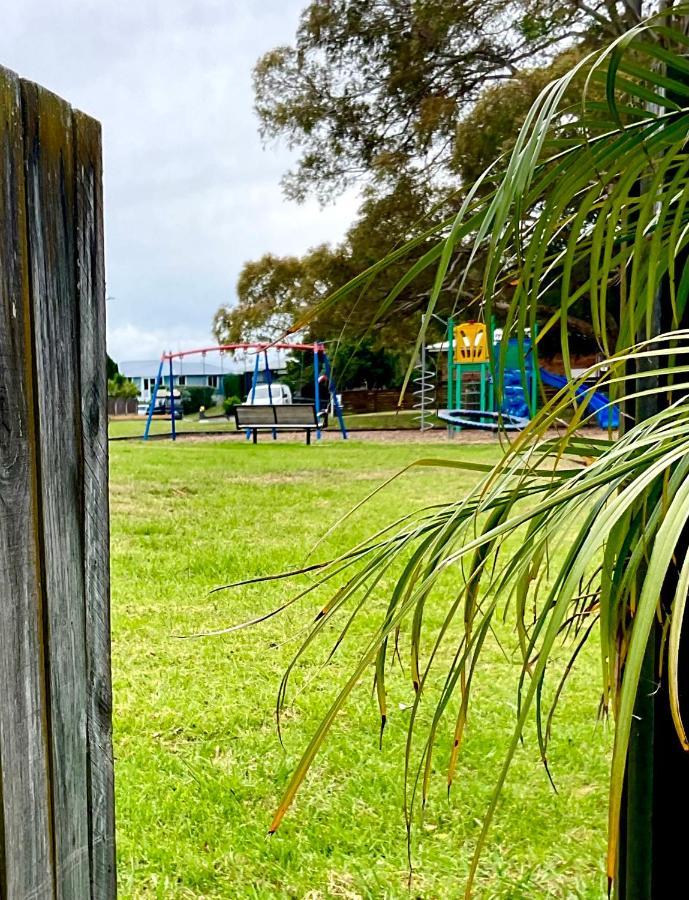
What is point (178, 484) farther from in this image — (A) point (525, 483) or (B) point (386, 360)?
(B) point (386, 360)

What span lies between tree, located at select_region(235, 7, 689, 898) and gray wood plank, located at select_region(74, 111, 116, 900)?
29cm

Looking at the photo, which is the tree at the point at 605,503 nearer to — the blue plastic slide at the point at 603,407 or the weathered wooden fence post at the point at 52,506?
the blue plastic slide at the point at 603,407

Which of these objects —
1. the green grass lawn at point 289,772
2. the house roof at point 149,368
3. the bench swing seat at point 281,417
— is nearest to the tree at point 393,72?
the bench swing seat at point 281,417

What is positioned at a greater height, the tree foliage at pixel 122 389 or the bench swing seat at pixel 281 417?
the tree foliage at pixel 122 389

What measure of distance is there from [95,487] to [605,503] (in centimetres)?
54

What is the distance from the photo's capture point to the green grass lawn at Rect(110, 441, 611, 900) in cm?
123

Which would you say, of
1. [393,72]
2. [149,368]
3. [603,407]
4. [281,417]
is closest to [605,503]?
[603,407]

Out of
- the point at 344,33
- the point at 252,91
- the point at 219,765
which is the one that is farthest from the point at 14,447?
the point at 252,91

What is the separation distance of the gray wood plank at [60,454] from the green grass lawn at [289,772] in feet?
0.90

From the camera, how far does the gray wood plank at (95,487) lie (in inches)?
30.3

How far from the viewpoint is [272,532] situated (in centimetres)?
380

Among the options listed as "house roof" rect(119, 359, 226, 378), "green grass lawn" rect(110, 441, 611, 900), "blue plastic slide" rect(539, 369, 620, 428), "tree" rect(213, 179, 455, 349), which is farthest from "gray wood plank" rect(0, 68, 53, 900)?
"house roof" rect(119, 359, 226, 378)

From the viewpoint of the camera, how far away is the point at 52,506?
29.5 inches

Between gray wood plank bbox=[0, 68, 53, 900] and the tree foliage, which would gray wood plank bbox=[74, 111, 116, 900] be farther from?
the tree foliage
